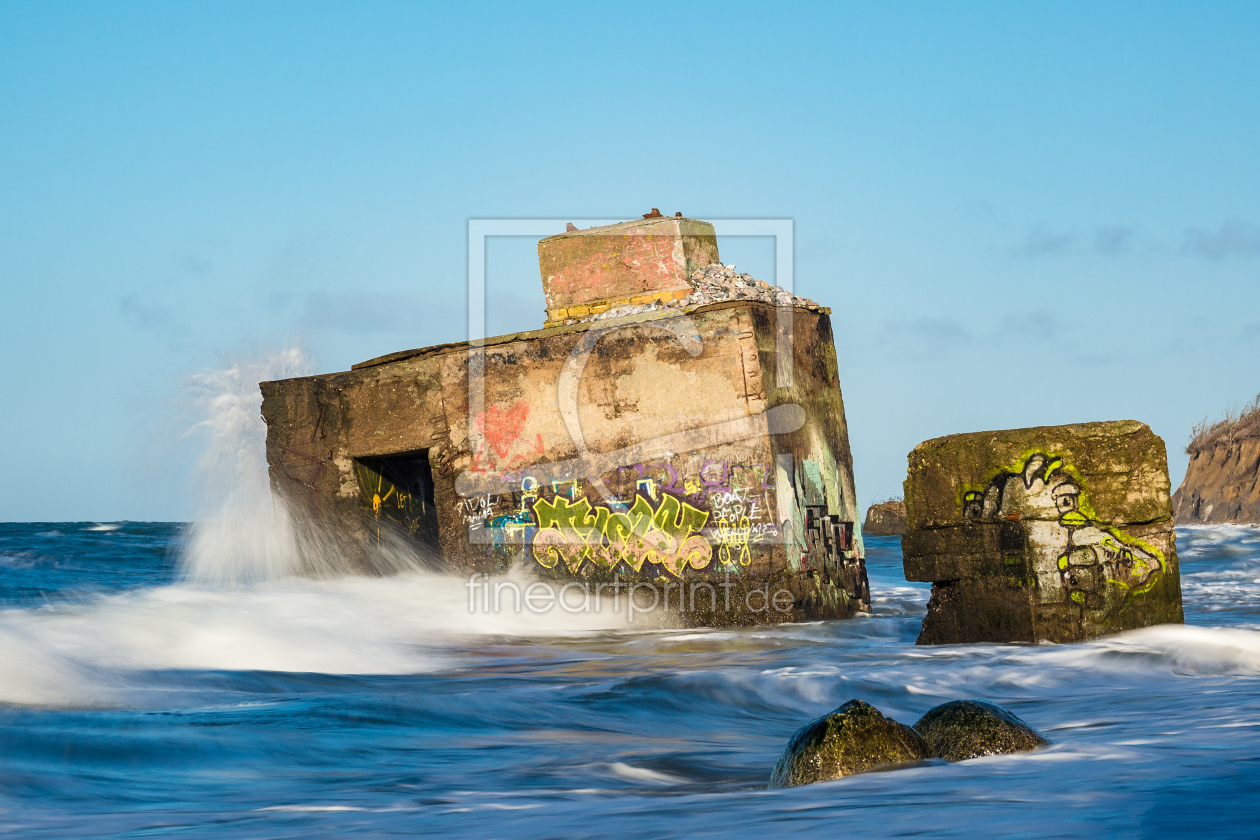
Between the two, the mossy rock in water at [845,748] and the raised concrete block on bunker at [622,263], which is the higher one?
the raised concrete block on bunker at [622,263]

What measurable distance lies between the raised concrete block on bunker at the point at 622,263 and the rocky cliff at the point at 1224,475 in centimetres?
2779

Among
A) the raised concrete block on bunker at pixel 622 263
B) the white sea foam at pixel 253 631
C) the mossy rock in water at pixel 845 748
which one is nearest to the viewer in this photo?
the mossy rock in water at pixel 845 748

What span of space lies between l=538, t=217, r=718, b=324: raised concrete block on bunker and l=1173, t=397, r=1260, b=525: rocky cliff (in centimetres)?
2779

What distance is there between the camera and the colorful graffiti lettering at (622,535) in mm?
9500

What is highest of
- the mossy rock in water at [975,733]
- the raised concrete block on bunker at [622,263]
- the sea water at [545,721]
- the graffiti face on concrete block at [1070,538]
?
the raised concrete block on bunker at [622,263]

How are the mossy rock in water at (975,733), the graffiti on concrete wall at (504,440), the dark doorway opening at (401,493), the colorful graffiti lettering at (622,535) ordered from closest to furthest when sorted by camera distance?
the mossy rock in water at (975,733) → the colorful graffiti lettering at (622,535) → the graffiti on concrete wall at (504,440) → the dark doorway opening at (401,493)

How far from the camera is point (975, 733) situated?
162 inches

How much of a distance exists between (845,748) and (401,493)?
8477 mm

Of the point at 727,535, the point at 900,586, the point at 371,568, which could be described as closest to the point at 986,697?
the point at 727,535

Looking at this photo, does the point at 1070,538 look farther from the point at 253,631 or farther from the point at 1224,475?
the point at 1224,475

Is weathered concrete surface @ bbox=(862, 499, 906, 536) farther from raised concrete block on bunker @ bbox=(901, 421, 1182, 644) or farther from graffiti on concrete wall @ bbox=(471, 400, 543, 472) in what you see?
raised concrete block on bunker @ bbox=(901, 421, 1182, 644)

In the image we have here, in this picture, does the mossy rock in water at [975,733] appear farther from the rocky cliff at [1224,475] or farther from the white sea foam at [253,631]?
the rocky cliff at [1224,475]

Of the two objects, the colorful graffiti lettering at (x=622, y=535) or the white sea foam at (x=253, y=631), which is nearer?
the white sea foam at (x=253, y=631)

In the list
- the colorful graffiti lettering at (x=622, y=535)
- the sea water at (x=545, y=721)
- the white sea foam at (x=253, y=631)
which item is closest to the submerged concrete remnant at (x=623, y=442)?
the colorful graffiti lettering at (x=622, y=535)
